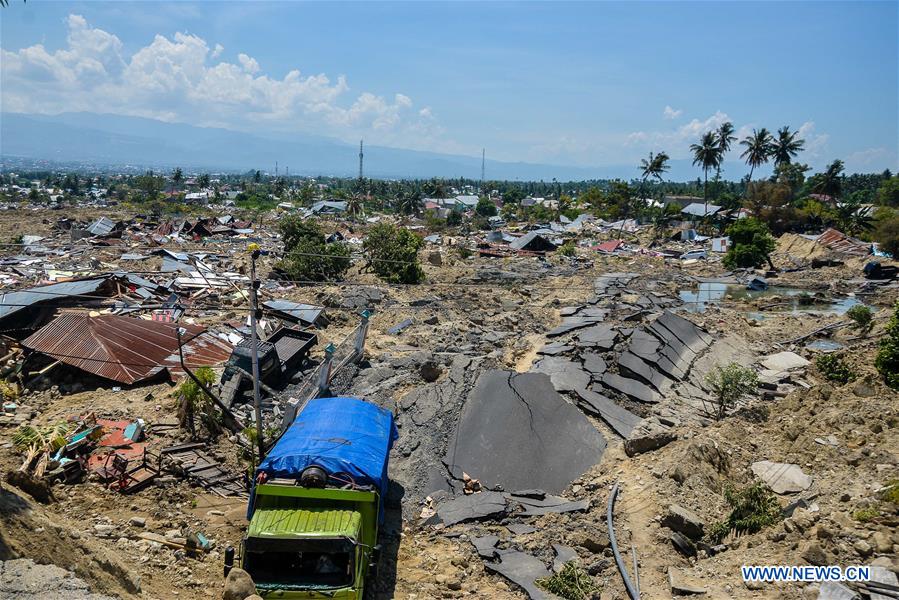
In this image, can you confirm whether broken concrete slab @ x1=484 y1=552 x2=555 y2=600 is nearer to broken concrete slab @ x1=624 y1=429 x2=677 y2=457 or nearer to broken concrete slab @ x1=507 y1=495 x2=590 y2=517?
broken concrete slab @ x1=507 y1=495 x2=590 y2=517

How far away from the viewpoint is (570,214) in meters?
63.2

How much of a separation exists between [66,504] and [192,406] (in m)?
2.44

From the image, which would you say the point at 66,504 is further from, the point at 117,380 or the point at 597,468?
the point at 597,468

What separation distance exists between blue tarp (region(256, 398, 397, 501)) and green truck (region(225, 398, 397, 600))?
0.5 inches

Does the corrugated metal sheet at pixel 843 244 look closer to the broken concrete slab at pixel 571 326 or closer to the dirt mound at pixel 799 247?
the dirt mound at pixel 799 247

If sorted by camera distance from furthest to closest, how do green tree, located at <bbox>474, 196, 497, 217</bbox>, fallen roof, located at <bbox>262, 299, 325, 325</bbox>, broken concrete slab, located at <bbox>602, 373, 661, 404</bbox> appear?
green tree, located at <bbox>474, 196, 497, 217</bbox>
fallen roof, located at <bbox>262, 299, 325, 325</bbox>
broken concrete slab, located at <bbox>602, 373, 661, 404</bbox>

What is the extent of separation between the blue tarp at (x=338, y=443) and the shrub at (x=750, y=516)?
447 cm

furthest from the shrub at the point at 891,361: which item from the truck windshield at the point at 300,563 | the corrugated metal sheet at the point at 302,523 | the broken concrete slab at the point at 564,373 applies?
the truck windshield at the point at 300,563

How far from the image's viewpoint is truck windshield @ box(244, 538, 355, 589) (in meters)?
5.23

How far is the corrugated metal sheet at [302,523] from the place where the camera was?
5.30 m

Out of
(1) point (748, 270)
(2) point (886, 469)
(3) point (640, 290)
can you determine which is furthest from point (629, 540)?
(1) point (748, 270)

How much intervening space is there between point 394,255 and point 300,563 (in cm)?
Answer: 2076

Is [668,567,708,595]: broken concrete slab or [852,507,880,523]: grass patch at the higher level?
[852,507,880,523]: grass patch

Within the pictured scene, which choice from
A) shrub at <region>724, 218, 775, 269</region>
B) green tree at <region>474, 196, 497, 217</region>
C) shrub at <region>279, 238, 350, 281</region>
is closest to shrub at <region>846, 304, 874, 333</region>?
shrub at <region>724, 218, 775, 269</region>
